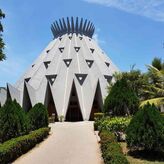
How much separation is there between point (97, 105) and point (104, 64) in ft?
24.2

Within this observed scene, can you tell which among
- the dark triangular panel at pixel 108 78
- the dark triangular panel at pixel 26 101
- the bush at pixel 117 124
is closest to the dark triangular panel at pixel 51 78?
the dark triangular panel at pixel 26 101

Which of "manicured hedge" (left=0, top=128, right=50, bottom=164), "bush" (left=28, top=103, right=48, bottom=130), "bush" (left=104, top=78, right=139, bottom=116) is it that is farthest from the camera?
"bush" (left=28, top=103, right=48, bottom=130)

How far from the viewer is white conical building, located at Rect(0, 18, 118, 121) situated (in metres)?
48.7

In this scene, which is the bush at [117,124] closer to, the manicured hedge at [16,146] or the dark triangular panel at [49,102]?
the manicured hedge at [16,146]

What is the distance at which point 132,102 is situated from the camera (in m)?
21.7

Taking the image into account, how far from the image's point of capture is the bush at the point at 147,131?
1408cm

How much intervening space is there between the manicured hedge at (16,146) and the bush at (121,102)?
539 cm

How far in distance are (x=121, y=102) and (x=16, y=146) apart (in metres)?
9.09

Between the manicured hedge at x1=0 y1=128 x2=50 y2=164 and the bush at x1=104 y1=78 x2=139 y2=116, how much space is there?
5.39m

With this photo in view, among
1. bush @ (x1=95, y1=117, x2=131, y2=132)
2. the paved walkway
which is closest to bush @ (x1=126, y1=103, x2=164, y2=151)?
the paved walkway

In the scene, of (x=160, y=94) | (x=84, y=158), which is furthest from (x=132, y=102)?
(x=84, y=158)

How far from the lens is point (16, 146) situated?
48.0 feet

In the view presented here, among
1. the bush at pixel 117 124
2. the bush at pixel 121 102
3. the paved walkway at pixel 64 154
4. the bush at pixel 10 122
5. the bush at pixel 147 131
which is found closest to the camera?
the paved walkway at pixel 64 154

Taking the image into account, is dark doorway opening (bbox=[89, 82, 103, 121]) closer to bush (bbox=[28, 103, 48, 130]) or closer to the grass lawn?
bush (bbox=[28, 103, 48, 130])
